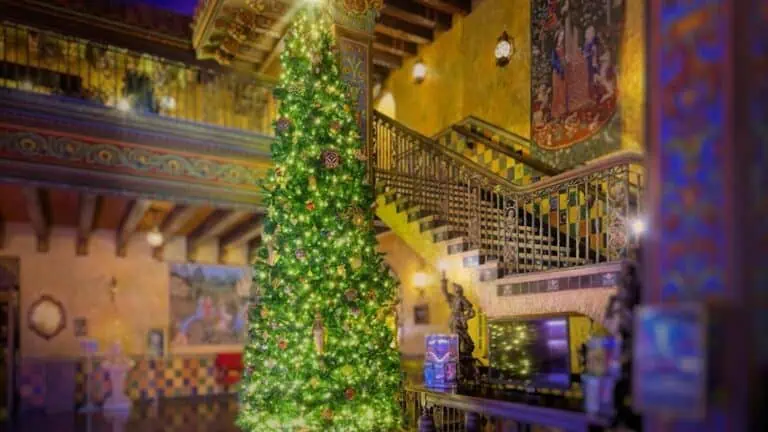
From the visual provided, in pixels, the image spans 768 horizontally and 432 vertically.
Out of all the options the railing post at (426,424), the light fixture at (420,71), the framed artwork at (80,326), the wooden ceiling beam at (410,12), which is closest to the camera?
the railing post at (426,424)

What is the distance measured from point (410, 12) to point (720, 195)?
7806 mm

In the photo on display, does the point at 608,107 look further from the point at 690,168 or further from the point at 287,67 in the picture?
the point at 690,168

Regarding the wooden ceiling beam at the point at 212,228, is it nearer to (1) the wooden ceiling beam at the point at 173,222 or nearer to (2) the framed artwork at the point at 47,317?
(1) the wooden ceiling beam at the point at 173,222

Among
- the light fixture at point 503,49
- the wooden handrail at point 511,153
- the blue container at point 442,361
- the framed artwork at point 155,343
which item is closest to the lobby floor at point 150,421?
the framed artwork at point 155,343

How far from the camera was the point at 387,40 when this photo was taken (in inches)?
400

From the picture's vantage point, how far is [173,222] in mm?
9352

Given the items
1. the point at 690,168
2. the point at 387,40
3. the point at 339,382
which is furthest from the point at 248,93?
the point at 690,168

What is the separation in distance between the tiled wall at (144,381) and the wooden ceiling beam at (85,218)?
1989mm

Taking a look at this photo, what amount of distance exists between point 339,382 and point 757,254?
3.44m

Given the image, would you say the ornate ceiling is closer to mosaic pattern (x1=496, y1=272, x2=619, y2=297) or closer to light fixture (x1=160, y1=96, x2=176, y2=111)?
light fixture (x1=160, y1=96, x2=176, y2=111)

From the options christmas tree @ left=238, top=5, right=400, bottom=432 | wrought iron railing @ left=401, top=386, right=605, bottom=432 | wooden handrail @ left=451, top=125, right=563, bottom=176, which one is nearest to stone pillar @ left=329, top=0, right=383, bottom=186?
christmas tree @ left=238, top=5, right=400, bottom=432

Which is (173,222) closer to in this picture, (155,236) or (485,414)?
(155,236)

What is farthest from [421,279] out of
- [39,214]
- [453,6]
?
[39,214]

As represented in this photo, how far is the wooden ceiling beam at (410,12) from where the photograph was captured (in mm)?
8859
